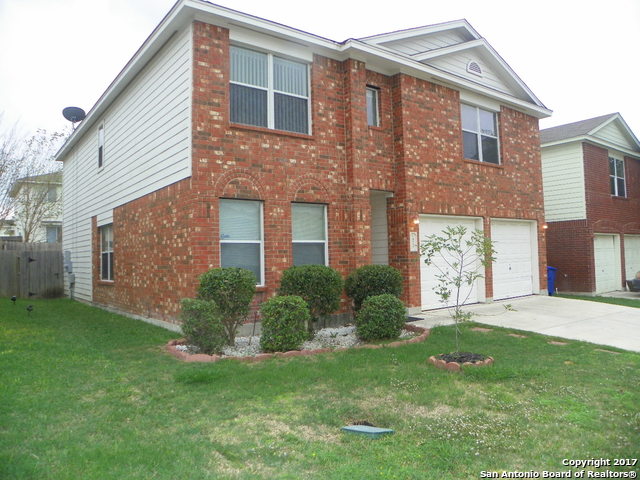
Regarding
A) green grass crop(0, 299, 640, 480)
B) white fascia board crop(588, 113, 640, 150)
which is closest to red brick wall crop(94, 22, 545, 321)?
green grass crop(0, 299, 640, 480)

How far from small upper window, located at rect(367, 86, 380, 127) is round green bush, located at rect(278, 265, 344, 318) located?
4.34 m

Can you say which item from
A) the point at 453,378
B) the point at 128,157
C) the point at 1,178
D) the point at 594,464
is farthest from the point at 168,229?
the point at 1,178

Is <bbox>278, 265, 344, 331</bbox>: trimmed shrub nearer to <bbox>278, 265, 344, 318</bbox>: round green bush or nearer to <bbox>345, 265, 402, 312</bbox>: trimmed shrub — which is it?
<bbox>278, 265, 344, 318</bbox>: round green bush

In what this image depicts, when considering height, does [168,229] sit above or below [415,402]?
above

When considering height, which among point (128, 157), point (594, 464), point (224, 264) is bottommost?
point (594, 464)

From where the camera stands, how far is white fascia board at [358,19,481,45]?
414 inches

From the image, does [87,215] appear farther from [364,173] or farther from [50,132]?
[50,132]

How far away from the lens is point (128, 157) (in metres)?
11.8

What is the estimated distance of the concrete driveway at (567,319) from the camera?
834 cm

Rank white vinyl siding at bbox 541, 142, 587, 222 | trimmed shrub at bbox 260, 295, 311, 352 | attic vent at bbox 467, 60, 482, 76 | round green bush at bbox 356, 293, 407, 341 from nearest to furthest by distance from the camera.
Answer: trimmed shrub at bbox 260, 295, 311, 352
round green bush at bbox 356, 293, 407, 341
attic vent at bbox 467, 60, 482, 76
white vinyl siding at bbox 541, 142, 587, 222

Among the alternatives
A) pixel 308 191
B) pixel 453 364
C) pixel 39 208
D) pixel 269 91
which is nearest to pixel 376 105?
pixel 269 91

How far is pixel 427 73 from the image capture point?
36.8 feet

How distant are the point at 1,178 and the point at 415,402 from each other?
1658 centimetres

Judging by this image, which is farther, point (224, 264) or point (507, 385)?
point (224, 264)
